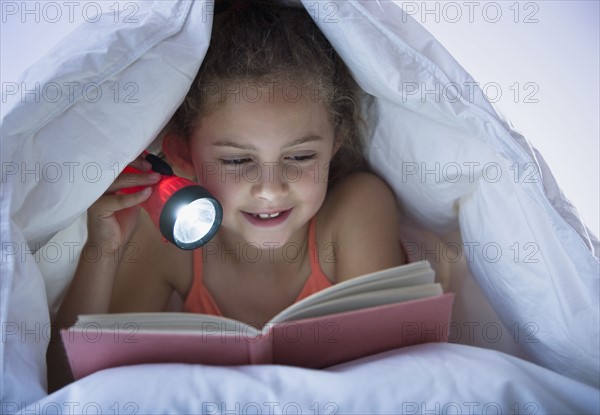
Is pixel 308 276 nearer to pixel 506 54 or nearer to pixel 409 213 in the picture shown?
pixel 409 213

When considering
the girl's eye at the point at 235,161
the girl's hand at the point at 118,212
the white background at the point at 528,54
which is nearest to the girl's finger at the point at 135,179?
the girl's hand at the point at 118,212

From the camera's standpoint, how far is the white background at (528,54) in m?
1.37

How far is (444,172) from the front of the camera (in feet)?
3.54

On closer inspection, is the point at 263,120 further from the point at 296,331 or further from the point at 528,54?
the point at 528,54

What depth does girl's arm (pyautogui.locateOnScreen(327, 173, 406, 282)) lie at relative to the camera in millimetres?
1156

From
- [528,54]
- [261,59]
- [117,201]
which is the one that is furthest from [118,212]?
[528,54]

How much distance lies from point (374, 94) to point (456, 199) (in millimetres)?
221

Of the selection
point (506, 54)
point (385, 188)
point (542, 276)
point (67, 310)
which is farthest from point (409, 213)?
point (67, 310)

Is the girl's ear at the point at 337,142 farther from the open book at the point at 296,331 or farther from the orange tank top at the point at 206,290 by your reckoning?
the open book at the point at 296,331

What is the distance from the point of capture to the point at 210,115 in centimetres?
104

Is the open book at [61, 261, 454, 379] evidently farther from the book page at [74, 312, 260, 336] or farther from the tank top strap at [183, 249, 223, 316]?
the tank top strap at [183, 249, 223, 316]

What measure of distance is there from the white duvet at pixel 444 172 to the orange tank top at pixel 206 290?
0.27 m

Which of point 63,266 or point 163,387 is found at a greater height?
point 63,266

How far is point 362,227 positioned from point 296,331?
1.18 feet
